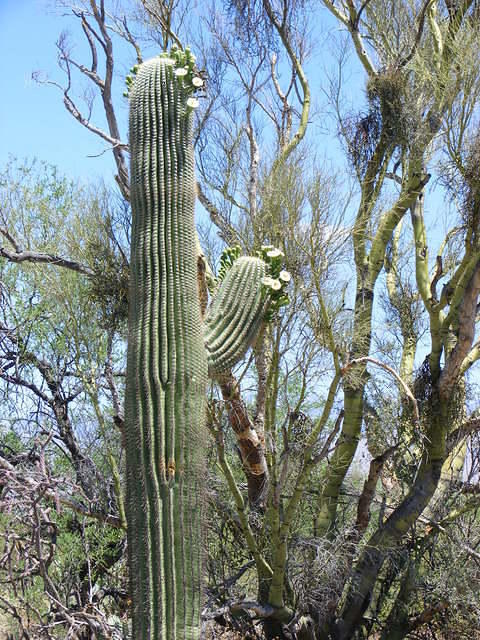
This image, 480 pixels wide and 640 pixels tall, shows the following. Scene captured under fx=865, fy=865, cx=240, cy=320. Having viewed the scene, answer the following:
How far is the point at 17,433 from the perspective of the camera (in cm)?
991

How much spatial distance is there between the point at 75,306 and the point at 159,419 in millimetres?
5639

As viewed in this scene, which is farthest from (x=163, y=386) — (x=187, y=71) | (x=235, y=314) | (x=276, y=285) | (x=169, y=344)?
(x=187, y=71)

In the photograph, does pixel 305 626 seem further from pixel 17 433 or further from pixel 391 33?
pixel 391 33

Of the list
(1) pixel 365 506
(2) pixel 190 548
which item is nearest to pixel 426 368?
(1) pixel 365 506

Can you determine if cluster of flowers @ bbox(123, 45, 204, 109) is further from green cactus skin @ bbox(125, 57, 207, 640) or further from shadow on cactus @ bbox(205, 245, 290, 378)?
shadow on cactus @ bbox(205, 245, 290, 378)

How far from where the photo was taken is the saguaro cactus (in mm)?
4664

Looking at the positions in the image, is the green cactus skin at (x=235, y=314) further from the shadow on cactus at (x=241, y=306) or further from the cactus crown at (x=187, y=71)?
the cactus crown at (x=187, y=71)

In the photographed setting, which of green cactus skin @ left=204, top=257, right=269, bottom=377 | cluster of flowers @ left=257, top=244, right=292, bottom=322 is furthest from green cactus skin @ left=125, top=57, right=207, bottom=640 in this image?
cluster of flowers @ left=257, top=244, right=292, bottom=322

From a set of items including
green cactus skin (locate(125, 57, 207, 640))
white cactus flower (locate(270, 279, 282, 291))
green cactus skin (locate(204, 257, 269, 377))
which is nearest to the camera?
green cactus skin (locate(125, 57, 207, 640))

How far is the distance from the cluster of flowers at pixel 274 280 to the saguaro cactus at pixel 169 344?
13 millimetres

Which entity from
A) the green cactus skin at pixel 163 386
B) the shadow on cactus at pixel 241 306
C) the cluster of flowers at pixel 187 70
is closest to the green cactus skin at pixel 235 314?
the shadow on cactus at pixel 241 306

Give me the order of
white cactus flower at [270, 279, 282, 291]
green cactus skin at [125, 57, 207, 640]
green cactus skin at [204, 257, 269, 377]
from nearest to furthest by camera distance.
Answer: green cactus skin at [125, 57, 207, 640] → green cactus skin at [204, 257, 269, 377] → white cactus flower at [270, 279, 282, 291]

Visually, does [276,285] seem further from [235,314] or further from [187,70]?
[187,70]

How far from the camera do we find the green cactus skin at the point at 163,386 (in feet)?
15.3
